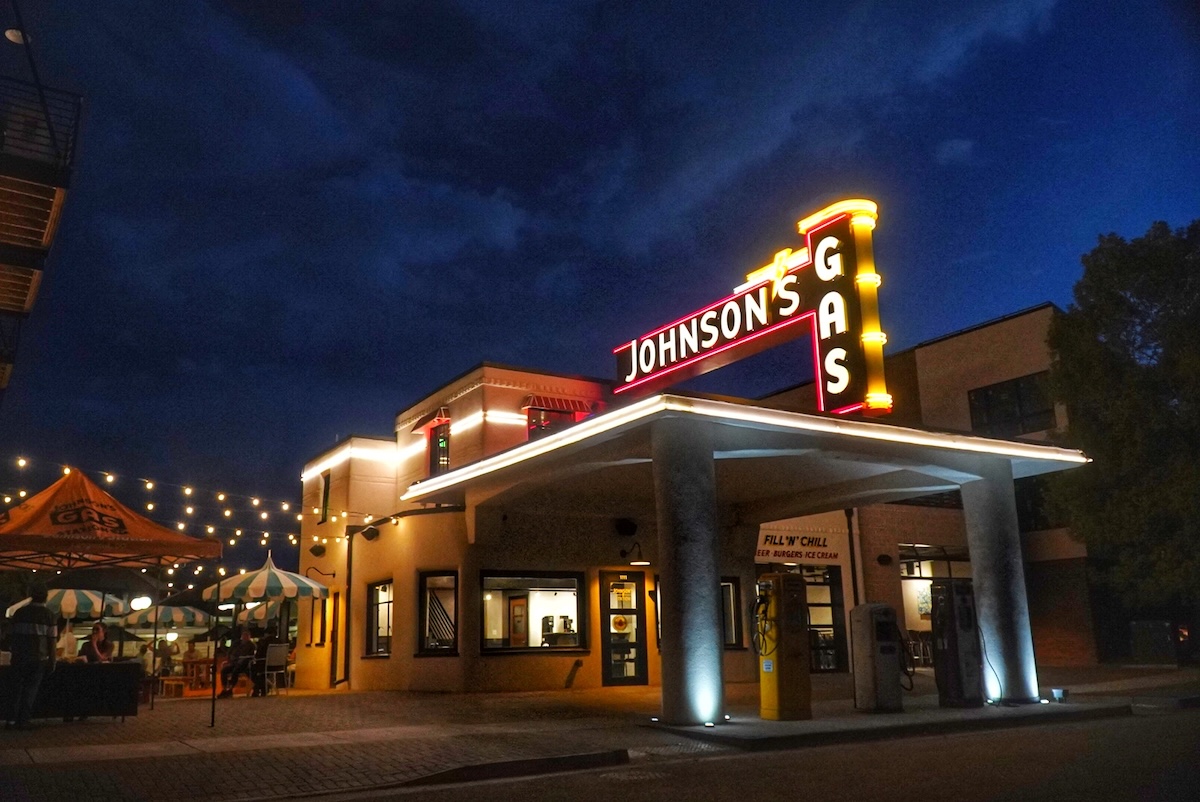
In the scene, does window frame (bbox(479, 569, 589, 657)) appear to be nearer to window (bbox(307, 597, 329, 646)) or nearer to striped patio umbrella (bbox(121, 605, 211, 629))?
window (bbox(307, 597, 329, 646))

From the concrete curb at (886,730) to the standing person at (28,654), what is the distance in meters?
8.29

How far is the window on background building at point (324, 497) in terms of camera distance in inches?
1032

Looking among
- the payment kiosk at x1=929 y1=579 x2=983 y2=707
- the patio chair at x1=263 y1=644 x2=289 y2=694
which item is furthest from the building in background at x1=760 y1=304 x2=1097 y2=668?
the patio chair at x1=263 y1=644 x2=289 y2=694


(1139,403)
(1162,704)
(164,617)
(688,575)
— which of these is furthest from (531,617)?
(1139,403)

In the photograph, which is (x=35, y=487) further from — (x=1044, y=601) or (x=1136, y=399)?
(x=1044, y=601)

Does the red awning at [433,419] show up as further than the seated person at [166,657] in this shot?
No

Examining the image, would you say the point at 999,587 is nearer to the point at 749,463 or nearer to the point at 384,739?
the point at 749,463

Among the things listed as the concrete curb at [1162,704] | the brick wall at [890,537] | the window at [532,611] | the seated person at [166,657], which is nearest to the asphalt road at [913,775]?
the concrete curb at [1162,704]

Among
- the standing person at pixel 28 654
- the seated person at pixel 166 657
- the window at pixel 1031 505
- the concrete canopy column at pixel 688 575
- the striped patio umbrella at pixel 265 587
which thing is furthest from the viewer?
the window at pixel 1031 505

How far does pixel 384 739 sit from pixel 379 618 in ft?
38.1

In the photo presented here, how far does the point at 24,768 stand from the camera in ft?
30.9

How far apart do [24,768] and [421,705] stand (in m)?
7.66

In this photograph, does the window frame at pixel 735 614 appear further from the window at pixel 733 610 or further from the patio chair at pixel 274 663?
the patio chair at pixel 274 663

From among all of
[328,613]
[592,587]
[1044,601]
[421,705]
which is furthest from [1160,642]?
[328,613]
